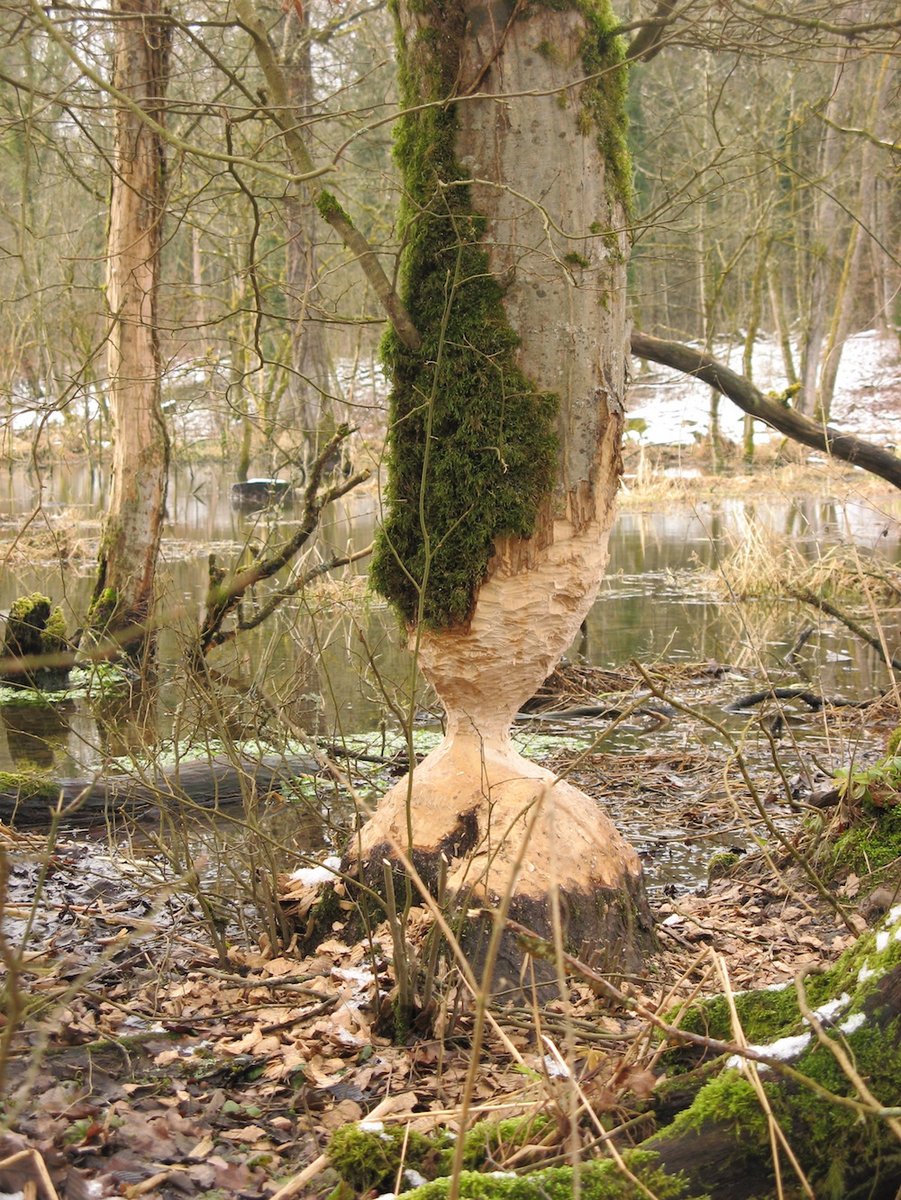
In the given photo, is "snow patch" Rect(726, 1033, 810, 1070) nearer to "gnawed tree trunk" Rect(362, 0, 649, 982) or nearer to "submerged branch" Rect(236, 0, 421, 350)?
"gnawed tree trunk" Rect(362, 0, 649, 982)

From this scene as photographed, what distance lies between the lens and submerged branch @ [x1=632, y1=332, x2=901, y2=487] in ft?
24.3

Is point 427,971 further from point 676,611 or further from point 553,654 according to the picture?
point 676,611

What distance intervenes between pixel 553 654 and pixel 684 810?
95.7 inches

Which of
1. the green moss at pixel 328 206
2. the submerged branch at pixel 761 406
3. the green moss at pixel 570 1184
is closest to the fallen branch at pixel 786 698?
the submerged branch at pixel 761 406

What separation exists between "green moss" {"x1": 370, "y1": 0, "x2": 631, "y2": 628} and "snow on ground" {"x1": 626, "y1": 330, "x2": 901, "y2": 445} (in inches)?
977

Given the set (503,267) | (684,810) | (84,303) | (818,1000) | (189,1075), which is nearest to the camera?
(818,1000)

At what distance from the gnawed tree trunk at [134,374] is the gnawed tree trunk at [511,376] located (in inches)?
215

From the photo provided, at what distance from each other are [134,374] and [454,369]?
629 centimetres

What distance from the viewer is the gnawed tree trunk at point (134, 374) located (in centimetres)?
902

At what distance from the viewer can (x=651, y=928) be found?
394 centimetres

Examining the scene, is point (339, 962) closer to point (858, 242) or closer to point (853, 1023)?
point (853, 1023)

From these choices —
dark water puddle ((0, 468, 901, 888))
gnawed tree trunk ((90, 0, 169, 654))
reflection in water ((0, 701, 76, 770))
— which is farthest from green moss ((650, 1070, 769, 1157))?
gnawed tree trunk ((90, 0, 169, 654))

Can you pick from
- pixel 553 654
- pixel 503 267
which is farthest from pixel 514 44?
pixel 553 654

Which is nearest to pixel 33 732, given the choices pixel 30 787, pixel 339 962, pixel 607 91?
pixel 30 787
